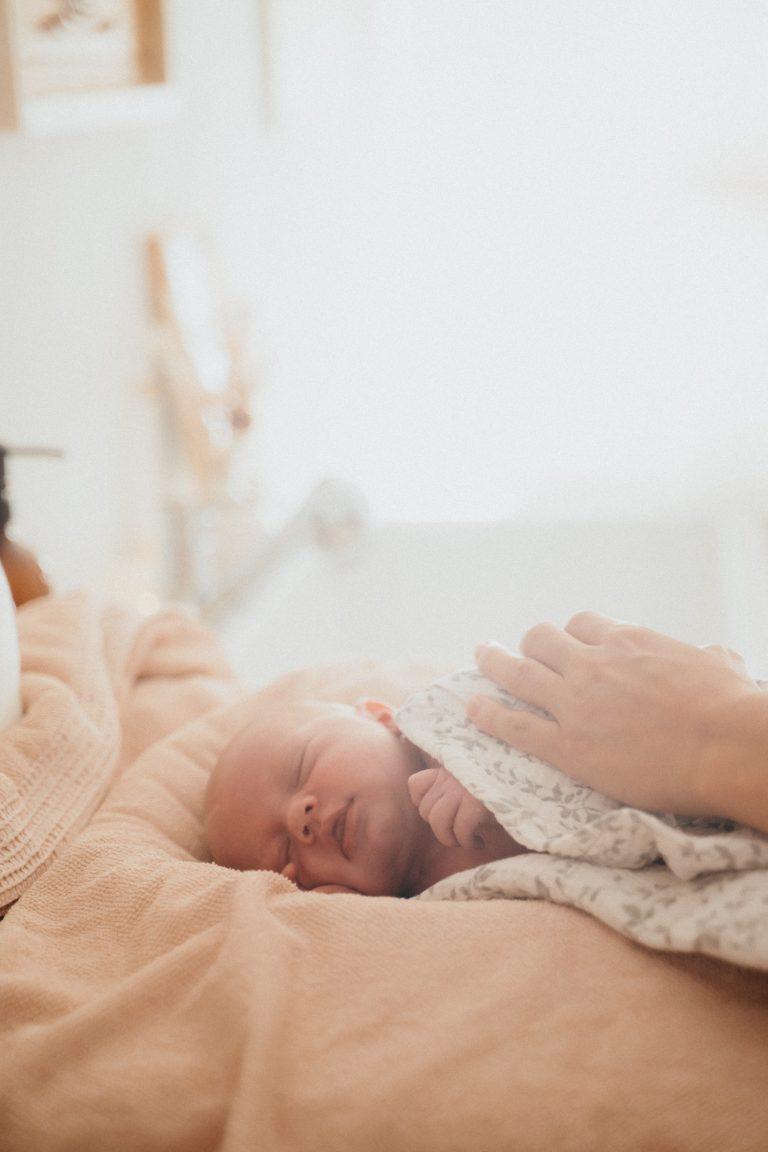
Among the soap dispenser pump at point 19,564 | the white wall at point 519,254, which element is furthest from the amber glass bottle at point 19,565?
the white wall at point 519,254

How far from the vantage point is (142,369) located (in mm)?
2014

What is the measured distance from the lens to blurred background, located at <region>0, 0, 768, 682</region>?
1.91 m

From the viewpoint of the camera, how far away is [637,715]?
750mm

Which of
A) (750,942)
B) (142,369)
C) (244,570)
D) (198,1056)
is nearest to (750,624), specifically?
(244,570)

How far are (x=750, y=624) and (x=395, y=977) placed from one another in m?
1.41

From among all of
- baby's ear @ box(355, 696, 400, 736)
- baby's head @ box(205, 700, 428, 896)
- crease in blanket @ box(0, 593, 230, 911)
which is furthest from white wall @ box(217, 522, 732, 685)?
baby's head @ box(205, 700, 428, 896)

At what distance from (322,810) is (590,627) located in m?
0.28

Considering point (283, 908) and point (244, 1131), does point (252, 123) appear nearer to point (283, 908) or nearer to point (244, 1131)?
point (283, 908)

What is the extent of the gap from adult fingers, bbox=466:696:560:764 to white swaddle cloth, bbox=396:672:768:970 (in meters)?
0.02

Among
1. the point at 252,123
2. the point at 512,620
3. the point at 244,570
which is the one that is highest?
the point at 252,123

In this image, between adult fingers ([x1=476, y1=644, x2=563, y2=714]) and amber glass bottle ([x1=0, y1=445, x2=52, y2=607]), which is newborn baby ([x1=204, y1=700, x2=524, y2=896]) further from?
amber glass bottle ([x1=0, y1=445, x2=52, y2=607])

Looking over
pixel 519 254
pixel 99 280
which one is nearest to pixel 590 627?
pixel 99 280

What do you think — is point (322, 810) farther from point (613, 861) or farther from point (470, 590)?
point (470, 590)

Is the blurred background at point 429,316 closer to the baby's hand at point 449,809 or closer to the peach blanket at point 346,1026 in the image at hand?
the baby's hand at point 449,809
